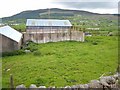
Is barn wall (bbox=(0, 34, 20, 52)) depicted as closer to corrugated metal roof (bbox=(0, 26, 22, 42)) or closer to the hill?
corrugated metal roof (bbox=(0, 26, 22, 42))

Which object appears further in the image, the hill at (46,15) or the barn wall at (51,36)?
the hill at (46,15)

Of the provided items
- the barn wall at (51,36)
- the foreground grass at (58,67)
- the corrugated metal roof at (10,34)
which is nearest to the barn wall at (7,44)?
the corrugated metal roof at (10,34)

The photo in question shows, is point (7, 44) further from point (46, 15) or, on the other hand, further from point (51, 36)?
point (46, 15)

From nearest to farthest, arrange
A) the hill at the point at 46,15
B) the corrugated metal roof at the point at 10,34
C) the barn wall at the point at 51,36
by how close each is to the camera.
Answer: the corrugated metal roof at the point at 10,34, the barn wall at the point at 51,36, the hill at the point at 46,15

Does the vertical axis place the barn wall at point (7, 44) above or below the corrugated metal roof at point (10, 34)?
below

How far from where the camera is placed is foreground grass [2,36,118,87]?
50.1 feet

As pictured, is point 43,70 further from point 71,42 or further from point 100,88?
point 71,42

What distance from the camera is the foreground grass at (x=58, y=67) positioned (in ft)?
50.1

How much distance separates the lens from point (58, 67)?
18.5 meters

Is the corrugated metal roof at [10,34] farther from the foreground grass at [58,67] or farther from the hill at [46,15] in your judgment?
the hill at [46,15]

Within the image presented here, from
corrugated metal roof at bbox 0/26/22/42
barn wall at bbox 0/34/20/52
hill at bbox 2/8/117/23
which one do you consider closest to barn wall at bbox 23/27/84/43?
corrugated metal roof at bbox 0/26/22/42

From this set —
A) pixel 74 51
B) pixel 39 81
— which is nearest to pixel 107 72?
pixel 39 81

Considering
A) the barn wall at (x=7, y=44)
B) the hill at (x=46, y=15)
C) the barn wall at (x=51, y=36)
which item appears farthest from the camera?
the hill at (x=46, y=15)

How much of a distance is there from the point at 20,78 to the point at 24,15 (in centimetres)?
11837
